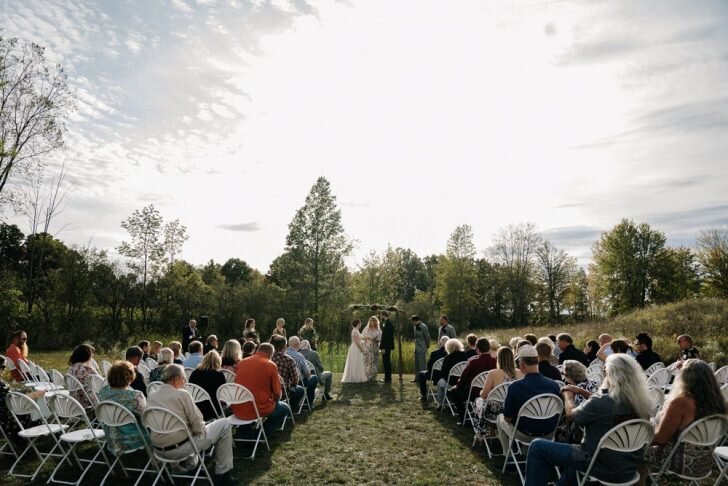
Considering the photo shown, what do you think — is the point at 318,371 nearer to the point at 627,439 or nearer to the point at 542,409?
the point at 542,409

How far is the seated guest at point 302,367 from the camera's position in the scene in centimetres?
902

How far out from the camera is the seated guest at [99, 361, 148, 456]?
502 cm

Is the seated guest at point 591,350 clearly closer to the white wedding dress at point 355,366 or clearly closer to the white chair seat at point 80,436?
the white wedding dress at point 355,366

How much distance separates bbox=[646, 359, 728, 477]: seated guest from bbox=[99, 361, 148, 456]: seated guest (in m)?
5.16

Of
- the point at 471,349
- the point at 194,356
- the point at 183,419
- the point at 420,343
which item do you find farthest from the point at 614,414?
the point at 420,343

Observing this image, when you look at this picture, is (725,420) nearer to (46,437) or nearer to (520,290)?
(46,437)

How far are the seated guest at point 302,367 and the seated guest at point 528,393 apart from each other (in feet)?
15.3

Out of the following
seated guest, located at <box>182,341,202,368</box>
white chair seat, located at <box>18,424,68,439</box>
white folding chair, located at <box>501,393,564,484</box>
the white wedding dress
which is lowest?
the white wedding dress

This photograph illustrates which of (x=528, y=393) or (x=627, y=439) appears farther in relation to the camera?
(x=528, y=393)

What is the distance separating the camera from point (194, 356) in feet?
28.8

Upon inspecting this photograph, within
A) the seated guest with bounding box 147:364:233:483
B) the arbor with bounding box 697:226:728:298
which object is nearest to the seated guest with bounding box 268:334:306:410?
the seated guest with bounding box 147:364:233:483

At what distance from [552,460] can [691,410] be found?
1302 mm

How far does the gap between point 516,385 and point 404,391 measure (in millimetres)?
7233

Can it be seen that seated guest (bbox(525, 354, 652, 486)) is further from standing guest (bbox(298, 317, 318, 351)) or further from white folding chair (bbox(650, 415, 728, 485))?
standing guest (bbox(298, 317, 318, 351))
